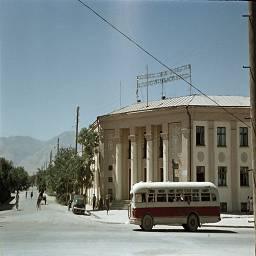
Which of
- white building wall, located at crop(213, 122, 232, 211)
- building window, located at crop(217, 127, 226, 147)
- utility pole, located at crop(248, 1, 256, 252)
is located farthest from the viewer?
building window, located at crop(217, 127, 226, 147)

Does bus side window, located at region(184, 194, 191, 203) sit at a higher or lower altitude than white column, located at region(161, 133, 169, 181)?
lower

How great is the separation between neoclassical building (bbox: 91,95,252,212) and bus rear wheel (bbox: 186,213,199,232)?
55.2ft

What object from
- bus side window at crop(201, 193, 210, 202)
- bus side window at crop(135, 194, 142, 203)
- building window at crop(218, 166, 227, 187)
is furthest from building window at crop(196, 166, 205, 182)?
bus side window at crop(135, 194, 142, 203)

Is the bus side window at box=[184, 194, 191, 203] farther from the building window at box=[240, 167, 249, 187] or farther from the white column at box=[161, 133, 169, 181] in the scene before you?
the white column at box=[161, 133, 169, 181]

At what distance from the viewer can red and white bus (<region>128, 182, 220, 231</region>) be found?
27969mm

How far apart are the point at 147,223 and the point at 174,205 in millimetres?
1848

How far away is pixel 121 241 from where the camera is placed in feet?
65.2

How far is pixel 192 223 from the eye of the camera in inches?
1099

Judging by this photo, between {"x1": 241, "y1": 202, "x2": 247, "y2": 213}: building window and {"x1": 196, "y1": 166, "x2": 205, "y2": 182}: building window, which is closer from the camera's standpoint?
{"x1": 241, "y1": 202, "x2": 247, "y2": 213}: building window

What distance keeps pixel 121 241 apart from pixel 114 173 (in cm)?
3446

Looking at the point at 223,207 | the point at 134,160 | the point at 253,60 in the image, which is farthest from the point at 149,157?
the point at 253,60

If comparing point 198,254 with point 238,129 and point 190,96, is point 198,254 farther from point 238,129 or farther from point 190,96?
point 190,96

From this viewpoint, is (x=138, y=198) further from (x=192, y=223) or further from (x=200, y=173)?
(x=200, y=173)

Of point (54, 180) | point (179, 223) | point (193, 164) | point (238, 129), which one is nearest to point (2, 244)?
point (179, 223)
